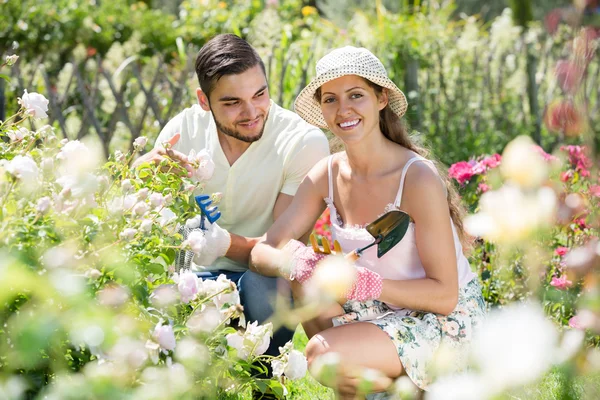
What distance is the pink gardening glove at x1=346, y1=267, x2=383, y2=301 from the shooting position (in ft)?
6.33

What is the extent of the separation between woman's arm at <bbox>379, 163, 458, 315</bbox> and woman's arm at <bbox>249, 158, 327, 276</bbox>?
0.40 m

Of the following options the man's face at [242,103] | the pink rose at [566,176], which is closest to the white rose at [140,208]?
the man's face at [242,103]

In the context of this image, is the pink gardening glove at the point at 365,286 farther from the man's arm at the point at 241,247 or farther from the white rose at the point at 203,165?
the man's arm at the point at 241,247

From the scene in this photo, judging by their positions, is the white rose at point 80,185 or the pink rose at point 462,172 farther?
the pink rose at point 462,172

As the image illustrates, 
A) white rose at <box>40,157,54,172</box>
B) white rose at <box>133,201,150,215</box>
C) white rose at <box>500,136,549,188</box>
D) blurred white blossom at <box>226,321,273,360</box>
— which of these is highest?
white rose at <box>500,136,549,188</box>

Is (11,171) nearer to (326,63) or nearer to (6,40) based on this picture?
(326,63)

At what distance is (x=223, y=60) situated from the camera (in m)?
2.56

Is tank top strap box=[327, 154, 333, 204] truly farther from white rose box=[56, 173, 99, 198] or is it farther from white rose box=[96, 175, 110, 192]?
white rose box=[56, 173, 99, 198]

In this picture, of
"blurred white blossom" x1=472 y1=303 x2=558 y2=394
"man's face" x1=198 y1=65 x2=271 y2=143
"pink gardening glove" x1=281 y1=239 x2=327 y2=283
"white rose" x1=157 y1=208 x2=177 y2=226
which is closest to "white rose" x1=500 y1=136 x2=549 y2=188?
"blurred white blossom" x1=472 y1=303 x2=558 y2=394

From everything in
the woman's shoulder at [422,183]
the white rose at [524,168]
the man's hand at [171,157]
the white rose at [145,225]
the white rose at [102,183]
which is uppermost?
the white rose at [524,168]

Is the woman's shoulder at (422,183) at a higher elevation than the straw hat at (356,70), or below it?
below

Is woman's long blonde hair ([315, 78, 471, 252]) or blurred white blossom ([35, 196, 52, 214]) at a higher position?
blurred white blossom ([35, 196, 52, 214])

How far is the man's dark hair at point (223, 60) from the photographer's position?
2557 millimetres

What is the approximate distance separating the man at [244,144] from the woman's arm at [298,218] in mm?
118
